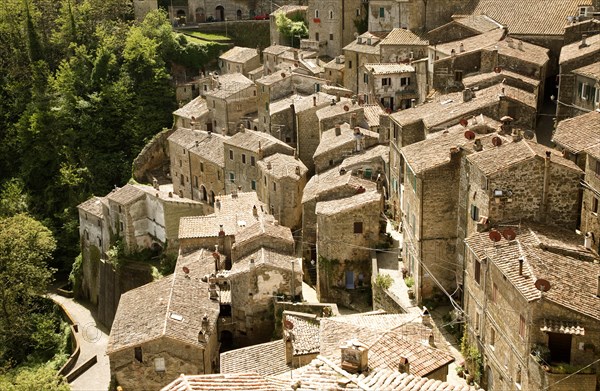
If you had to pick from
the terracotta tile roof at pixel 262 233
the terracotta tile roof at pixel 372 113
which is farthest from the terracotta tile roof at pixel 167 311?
the terracotta tile roof at pixel 372 113

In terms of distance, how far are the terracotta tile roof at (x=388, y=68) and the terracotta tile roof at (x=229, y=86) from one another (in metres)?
12.4

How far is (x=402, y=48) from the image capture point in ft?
200

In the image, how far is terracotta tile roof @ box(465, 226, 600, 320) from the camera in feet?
87.1

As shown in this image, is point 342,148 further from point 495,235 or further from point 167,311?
point 495,235

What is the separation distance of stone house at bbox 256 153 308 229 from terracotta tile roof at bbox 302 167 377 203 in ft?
8.36

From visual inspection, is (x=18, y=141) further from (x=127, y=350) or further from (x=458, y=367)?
(x=458, y=367)

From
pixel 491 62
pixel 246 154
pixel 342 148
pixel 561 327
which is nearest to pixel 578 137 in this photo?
pixel 561 327

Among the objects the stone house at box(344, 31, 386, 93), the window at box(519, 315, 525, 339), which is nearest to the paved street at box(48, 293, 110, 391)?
the window at box(519, 315, 525, 339)

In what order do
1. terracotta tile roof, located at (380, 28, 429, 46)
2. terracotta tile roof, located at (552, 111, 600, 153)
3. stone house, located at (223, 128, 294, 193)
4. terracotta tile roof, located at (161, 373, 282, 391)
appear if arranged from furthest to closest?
terracotta tile roof, located at (380, 28, 429, 46), stone house, located at (223, 128, 294, 193), terracotta tile roof, located at (552, 111, 600, 153), terracotta tile roof, located at (161, 373, 282, 391)

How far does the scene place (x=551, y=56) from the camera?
53031 millimetres

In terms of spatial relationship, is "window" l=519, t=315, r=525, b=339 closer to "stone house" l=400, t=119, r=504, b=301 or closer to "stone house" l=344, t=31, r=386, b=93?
"stone house" l=400, t=119, r=504, b=301

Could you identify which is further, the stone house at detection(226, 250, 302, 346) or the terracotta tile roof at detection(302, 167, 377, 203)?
the terracotta tile roof at detection(302, 167, 377, 203)

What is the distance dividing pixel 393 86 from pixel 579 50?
14.9 m

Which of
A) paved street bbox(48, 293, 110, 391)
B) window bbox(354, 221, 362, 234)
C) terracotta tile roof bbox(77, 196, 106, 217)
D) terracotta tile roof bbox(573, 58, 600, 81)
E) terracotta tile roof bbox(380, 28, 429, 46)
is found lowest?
paved street bbox(48, 293, 110, 391)
